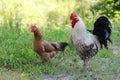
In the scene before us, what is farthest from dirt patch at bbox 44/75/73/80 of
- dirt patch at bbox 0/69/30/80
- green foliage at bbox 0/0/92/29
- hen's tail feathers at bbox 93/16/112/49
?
green foliage at bbox 0/0/92/29

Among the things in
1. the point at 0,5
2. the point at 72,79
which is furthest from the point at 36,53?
the point at 0,5

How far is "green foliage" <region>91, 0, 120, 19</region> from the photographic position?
12.1 meters

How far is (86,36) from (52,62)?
43.0 inches

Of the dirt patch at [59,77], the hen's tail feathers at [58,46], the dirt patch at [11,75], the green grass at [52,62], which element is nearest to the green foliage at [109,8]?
the green grass at [52,62]

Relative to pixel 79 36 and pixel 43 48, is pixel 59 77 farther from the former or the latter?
pixel 79 36

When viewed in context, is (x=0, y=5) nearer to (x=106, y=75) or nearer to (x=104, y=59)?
(x=104, y=59)

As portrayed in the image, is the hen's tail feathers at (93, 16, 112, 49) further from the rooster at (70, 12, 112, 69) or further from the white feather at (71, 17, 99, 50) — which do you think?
the white feather at (71, 17, 99, 50)

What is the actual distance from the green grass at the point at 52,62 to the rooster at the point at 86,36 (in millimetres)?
418

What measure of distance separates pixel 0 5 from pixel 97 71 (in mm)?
5633

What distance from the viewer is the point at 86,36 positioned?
6.80m

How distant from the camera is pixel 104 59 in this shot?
26.1ft

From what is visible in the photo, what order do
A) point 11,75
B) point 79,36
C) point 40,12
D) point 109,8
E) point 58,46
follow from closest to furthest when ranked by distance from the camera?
1. point 79,36
2. point 11,75
3. point 58,46
4. point 40,12
5. point 109,8

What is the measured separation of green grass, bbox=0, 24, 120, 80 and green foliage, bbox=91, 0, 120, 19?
3.16 metres

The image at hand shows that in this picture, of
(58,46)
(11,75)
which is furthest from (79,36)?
(11,75)
